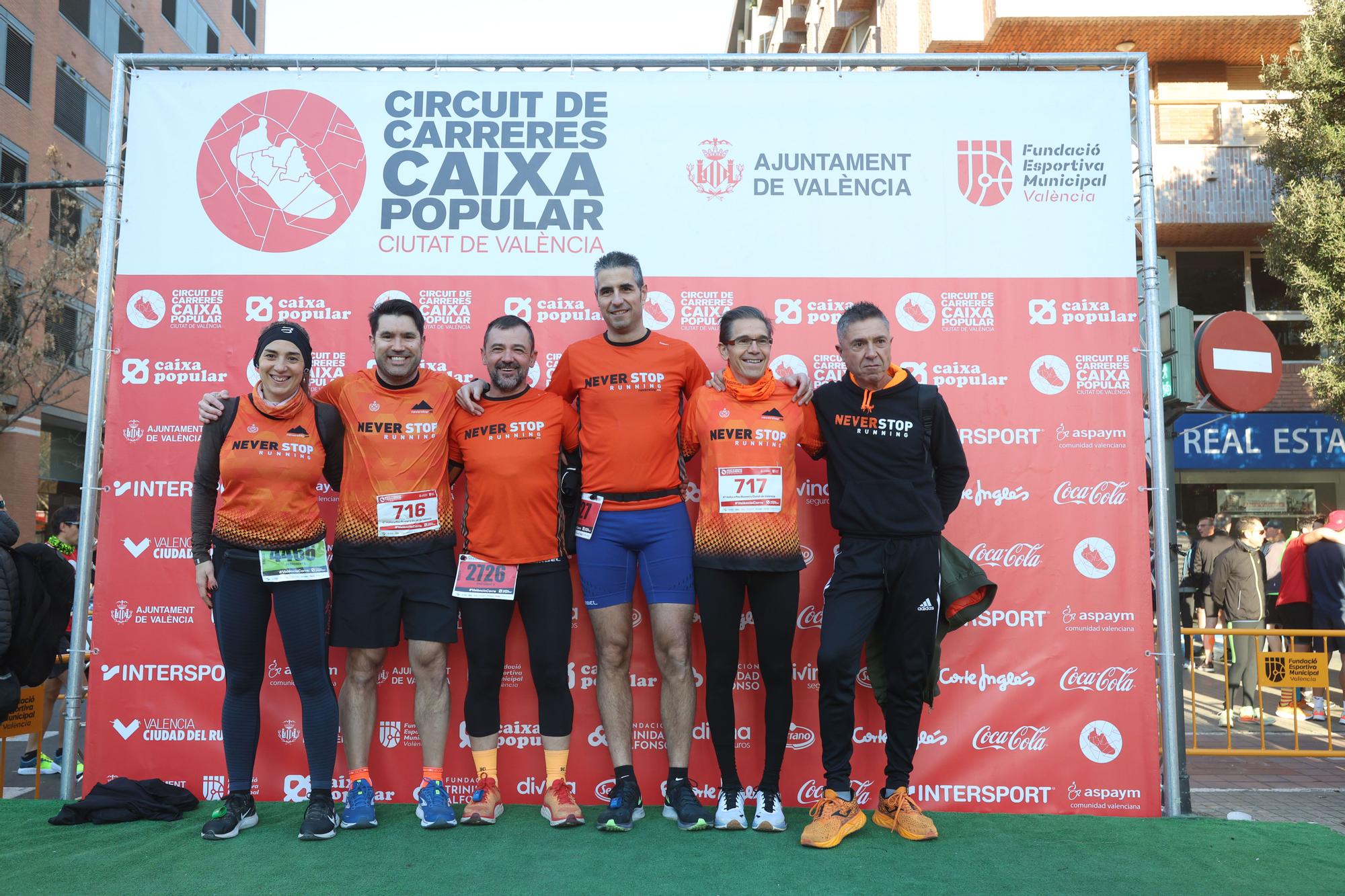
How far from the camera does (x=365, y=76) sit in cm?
465

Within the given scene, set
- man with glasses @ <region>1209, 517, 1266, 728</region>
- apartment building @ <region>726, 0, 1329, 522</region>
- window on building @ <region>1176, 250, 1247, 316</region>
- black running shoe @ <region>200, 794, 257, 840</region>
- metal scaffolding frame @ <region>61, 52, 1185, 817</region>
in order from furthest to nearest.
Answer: window on building @ <region>1176, 250, 1247, 316</region>, apartment building @ <region>726, 0, 1329, 522</region>, man with glasses @ <region>1209, 517, 1266, 728</region>, metal scaffolding frame @ <region>61, 52, 1185, 817</region>, black running shoe @ <region>200, 794, 257, 840</region>

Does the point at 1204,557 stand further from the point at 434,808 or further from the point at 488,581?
the point at 434,808

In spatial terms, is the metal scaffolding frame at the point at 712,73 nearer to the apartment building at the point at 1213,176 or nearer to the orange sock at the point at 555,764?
the orange sock at the point at 555,764

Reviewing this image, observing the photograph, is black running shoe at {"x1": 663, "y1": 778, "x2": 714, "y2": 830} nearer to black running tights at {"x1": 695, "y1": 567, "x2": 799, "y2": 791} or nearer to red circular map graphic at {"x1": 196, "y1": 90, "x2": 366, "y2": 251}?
black running tights at {"x1": 695, "y1": 567, "x2": 799, "y2": 791}

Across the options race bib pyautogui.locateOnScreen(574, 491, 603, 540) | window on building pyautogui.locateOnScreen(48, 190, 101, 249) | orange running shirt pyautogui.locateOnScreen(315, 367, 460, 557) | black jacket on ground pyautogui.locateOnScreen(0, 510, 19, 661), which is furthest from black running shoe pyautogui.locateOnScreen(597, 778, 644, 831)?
window on building pyautogui.locateOnScreen(48, 190, 101, 249)

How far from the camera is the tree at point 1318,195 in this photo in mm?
10641

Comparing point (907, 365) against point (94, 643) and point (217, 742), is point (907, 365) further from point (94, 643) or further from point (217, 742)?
point (94, 643)

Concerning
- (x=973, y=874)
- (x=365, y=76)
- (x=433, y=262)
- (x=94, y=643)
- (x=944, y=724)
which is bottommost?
(x=973, y=874)

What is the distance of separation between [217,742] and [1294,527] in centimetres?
1582

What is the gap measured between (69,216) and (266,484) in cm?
1563

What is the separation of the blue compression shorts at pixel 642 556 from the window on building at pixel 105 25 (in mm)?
22324

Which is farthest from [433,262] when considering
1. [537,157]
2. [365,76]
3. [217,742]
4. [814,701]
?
[814,701]

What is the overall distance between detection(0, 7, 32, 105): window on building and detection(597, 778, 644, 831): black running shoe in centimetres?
2080

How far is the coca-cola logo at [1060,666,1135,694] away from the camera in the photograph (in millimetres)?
4305
